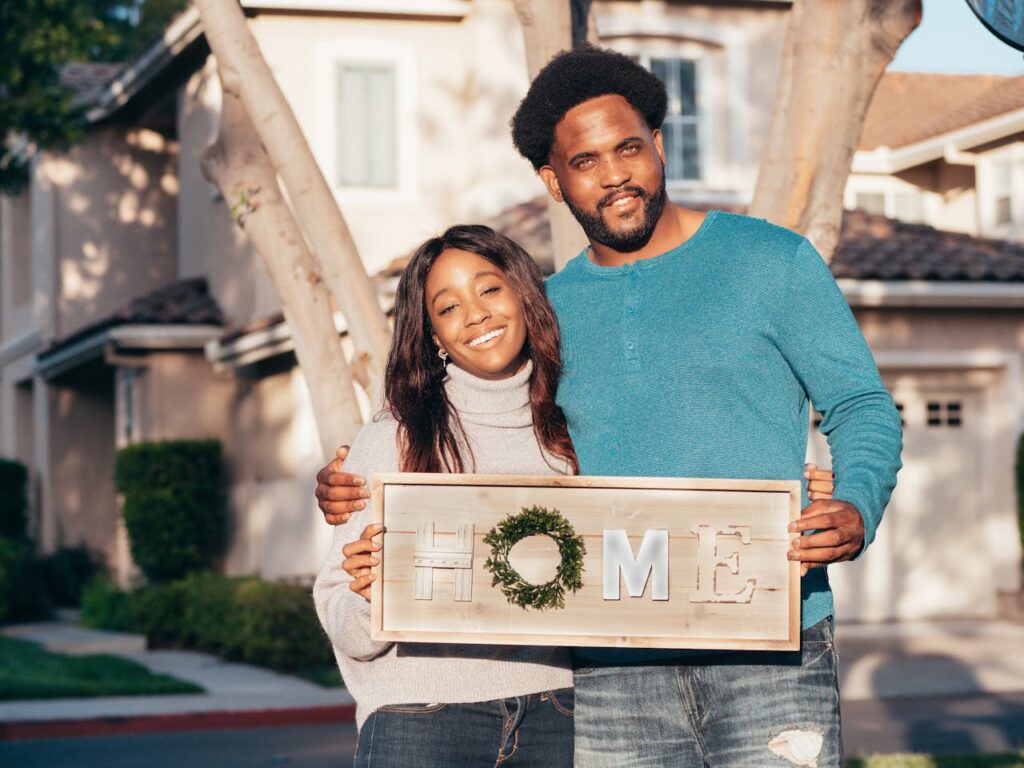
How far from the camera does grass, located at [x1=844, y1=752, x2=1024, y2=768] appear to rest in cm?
857

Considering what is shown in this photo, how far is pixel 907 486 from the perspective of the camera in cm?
1673

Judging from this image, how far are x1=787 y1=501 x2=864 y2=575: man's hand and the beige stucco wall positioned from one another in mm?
20377

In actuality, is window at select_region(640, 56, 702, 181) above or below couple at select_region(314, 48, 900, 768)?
above

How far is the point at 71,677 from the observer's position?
1448 centimetres

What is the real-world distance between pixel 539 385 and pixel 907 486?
44.5 ft

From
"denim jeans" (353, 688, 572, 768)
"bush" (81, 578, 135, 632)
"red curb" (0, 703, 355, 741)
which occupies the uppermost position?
"denim jeans" (353, 688, 572, 768)

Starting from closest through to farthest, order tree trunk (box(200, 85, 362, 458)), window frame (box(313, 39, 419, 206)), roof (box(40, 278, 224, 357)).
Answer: tree trunk (box(200, 85, 362, 458))
window frame (box(313, 39, 419, 206))
roof (box(40, 278, 224, 357))

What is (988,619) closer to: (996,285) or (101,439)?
(996,285)

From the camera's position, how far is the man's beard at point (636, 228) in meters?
3.64

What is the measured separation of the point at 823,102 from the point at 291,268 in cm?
221

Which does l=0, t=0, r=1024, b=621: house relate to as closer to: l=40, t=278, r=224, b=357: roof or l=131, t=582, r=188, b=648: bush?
l=40, t=278, r=224, b=357: roof

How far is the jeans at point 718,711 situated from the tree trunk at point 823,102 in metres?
2.85

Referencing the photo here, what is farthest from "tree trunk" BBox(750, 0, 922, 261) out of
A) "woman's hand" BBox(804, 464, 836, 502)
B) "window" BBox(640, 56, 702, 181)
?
"window" BBox(640, 56, 702, 181)

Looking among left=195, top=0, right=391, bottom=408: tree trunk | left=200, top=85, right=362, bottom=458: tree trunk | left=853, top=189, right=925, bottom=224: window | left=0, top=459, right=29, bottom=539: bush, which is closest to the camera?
left=195, top=0, right=391, bottom=408: tree trunk
